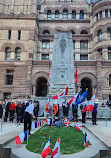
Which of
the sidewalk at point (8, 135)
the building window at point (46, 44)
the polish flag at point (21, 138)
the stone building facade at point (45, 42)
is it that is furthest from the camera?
the building window at point (46, 44)

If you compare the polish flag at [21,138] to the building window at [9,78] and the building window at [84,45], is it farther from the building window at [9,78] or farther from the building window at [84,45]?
the building window at [84,45]

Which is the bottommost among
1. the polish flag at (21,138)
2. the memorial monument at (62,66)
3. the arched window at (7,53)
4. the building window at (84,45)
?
the polish flag at (21,138)

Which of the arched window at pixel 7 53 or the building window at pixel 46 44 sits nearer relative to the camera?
the arched window at pixel 7 53

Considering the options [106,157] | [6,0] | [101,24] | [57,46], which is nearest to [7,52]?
[6,0]

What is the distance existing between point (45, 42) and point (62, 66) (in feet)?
75.1

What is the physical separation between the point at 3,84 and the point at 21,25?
1406 cm

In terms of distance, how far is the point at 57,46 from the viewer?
15.0 metres

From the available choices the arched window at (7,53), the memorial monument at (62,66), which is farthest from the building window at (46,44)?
the memorial monument at (62,66)

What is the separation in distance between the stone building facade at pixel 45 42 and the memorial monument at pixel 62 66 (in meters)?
11.0


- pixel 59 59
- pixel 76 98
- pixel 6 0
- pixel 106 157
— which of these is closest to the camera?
pixel 106 157

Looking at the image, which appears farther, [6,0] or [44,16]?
[44,16]

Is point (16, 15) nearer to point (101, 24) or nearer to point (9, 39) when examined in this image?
point (9, 39)

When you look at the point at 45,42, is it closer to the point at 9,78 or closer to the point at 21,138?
the point at 9,78

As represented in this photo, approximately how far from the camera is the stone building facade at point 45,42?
26.1 m
